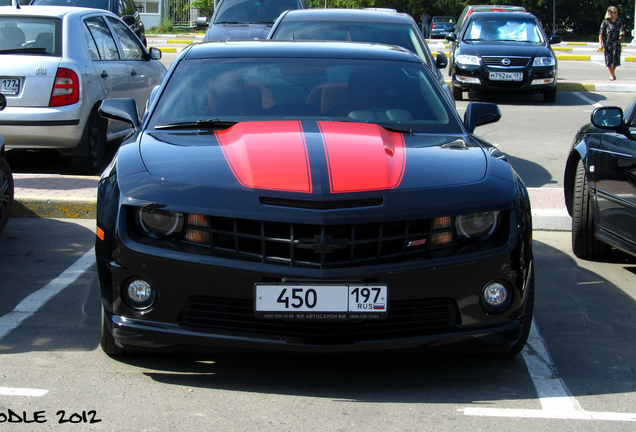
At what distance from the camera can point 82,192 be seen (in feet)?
22.5

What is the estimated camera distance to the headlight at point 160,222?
11.1 feet

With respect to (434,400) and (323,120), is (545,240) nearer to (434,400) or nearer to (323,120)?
(323,120)

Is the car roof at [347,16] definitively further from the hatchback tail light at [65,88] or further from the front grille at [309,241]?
the front grille at [309,241]

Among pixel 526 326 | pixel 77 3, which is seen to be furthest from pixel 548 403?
pixel 77 3

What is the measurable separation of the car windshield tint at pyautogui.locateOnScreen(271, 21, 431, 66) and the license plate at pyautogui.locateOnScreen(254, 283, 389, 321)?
18.0 ft

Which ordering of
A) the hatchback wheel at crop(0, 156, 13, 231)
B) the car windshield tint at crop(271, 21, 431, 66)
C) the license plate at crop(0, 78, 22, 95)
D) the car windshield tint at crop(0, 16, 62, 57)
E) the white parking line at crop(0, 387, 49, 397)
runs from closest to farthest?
the white parking line at crop(0, 387, 49, 397), the hatchback wheel at crop(0, 156, 13, 231), the license plate at crop(0, 78, 22, 95), the car windshield tint at crop(0, 16, 62, 57), the car windshield tint at crop(271, 21, 431, 66)

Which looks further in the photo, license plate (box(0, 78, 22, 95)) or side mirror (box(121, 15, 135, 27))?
side mirror (box(121, 15, 135, 27))

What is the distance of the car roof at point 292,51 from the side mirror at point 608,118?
51.2 inches

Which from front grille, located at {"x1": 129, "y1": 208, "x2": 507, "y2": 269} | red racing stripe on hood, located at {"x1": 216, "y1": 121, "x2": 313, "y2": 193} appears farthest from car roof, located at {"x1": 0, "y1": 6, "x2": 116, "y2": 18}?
front grille, located at {"x1": 129, "y1": 208, "x2": 507, "y2": 269}

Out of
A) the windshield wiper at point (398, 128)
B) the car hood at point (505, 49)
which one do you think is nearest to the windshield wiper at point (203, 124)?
the windshield wiper at point (398, 128)

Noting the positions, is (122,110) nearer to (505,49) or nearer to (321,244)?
(321,244)

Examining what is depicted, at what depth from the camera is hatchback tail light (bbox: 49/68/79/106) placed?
7.54 m

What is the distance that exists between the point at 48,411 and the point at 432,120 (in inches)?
98.9

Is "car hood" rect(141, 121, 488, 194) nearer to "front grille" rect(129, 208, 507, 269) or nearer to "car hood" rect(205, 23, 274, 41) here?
"front grille" rect(129, 208, 507, 269)
